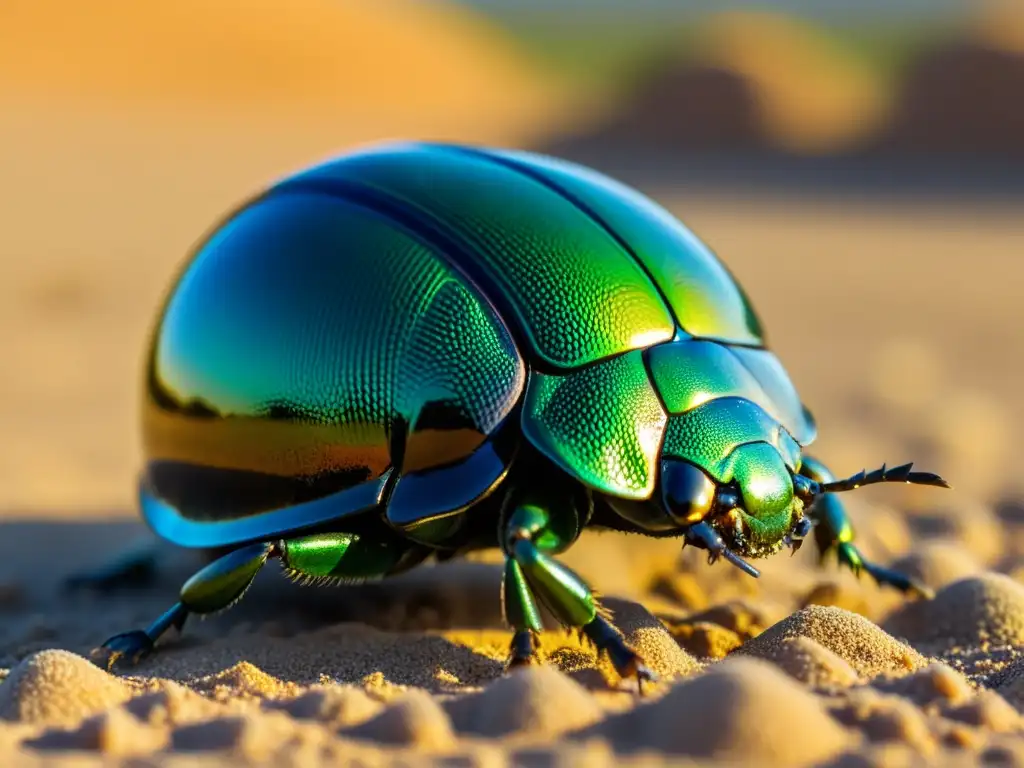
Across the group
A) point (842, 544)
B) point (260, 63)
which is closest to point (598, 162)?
point (260, 63)

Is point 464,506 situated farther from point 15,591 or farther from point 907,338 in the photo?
point 907,338

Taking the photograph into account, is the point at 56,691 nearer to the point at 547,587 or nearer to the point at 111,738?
the point at 111,738

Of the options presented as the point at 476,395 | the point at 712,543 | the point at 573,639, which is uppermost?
the point at 476,395

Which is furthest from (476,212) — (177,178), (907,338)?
(177,178)

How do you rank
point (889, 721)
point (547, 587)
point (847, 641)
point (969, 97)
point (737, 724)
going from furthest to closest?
point (969, 97)
point (847, 641)
point (547, 587)
point (889, 721)
point (737, 724)

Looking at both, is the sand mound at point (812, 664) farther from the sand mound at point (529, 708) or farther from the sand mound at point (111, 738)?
the sand mound at point (111, 738)

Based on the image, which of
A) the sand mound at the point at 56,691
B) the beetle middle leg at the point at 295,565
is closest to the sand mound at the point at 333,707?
the sand mound at the point at 56,691

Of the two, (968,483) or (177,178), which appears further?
(177,178)
